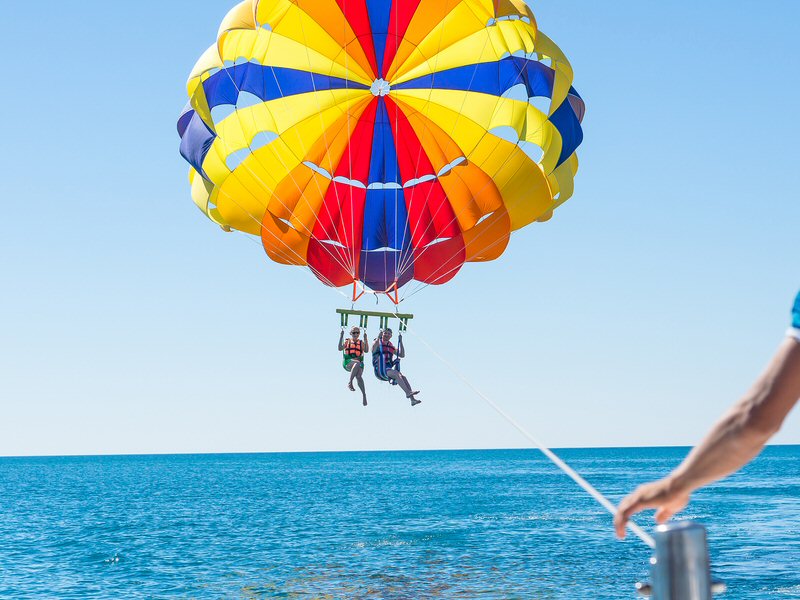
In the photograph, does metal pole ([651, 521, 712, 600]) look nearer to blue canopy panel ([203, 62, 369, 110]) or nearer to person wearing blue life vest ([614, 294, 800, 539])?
person wearing blue life vest ([614, 294, 800, 539])

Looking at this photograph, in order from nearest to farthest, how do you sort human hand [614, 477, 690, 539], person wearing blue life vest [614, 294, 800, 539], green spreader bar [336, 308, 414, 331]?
person wearing blue life vest [614, 294, 800, 539] → human hand [614, 477, 690, 539] → green spreader bar [336, 308, 414, 331]

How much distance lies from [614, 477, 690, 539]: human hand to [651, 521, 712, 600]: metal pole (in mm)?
92

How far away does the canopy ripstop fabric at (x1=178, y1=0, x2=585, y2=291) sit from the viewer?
12805 mm

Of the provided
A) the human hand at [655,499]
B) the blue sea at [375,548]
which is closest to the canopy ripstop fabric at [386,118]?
the blue sea at [375,548]

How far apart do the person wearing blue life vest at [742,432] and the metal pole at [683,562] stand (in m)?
0.08

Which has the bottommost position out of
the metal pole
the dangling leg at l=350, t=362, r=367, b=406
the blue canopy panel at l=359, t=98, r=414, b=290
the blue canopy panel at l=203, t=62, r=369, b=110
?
the metal pole

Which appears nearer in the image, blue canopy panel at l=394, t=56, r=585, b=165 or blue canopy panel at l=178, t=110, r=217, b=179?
blue canopy panel at l=394, t=56, r=585, b=165

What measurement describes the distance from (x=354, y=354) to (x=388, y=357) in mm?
453

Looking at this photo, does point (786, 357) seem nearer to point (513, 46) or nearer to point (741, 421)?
point (741, 421)

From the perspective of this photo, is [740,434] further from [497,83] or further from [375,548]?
[375,548]

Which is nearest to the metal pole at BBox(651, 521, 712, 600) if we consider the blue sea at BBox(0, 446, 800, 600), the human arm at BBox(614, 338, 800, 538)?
the human arm at BBox(614, 338, 800, 538)

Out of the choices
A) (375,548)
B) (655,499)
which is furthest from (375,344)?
(375,548)

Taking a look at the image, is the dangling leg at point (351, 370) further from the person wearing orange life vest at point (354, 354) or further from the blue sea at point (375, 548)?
the blue sea at point (375, 548)

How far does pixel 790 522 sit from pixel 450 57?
1061 inches
